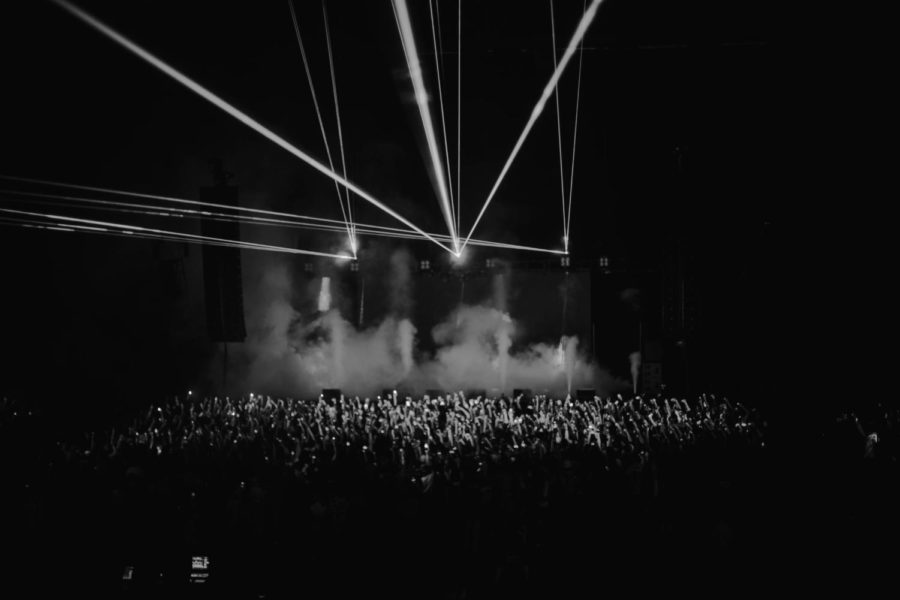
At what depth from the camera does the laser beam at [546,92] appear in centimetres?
1160

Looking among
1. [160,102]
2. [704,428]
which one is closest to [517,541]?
[704,428]

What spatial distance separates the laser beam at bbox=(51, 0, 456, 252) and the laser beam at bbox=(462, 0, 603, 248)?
2000 millimetres

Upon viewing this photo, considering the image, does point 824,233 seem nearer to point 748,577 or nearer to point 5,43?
point 748,577

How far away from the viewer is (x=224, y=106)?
1667cm

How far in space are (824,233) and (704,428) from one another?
569 cm

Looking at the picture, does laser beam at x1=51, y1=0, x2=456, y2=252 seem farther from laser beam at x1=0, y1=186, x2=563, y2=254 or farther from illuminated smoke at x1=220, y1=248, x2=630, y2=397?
illuminated smoke at x1=220, y1=248, x2=630, y2=397

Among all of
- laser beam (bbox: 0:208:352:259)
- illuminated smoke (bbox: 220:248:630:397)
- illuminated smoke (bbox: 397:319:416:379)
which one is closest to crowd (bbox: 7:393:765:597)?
laser beam (bbox: 0:208:352:259)

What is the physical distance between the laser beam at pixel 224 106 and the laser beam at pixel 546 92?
2000 mm

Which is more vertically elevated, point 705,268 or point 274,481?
point 705,268

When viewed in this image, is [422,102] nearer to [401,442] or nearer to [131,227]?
[131,227]

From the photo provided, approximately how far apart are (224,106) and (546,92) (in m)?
8.26

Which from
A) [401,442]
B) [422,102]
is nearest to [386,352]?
[422,102]

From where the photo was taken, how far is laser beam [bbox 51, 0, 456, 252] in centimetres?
1205

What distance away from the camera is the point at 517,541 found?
5391 mm
